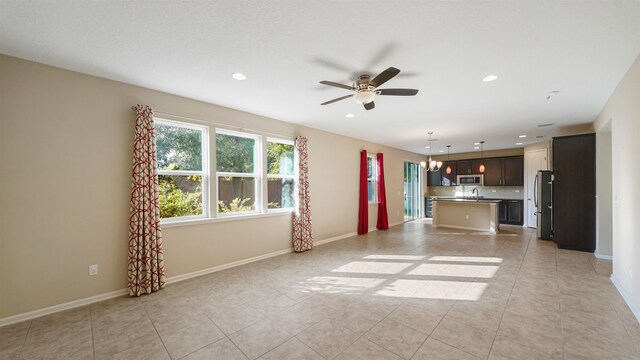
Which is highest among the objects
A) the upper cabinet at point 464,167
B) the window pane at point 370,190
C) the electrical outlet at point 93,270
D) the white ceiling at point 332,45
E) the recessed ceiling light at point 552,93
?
the white ceiling at point 332,45

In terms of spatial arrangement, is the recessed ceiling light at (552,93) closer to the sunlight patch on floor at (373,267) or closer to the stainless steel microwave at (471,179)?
the sunlight patch on floor at (373,267)

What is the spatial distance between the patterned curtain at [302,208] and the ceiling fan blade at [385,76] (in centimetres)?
263

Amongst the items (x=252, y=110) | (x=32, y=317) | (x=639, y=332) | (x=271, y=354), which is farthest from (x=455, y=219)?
(x=32, y=317)

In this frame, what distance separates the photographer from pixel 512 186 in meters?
8.48

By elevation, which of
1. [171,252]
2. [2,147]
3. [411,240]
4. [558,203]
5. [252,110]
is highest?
[252,110]

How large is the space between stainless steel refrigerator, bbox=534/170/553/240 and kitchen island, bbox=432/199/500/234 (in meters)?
0.97

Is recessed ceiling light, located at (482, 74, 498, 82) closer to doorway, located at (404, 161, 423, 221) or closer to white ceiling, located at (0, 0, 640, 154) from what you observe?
white ceiling, located at (0, 0, 640, 154)

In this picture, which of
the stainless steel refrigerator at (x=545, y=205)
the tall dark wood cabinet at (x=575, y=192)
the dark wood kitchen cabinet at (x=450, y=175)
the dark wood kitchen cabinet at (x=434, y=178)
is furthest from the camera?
the dark wood kitchen cabinet at (x=434, y=178)

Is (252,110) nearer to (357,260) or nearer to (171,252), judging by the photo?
(171,252)

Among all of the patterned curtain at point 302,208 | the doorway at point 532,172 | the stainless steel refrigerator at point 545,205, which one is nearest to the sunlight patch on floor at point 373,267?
the patterned curtain at point 302,208

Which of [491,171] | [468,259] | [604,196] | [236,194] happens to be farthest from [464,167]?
[236,194]

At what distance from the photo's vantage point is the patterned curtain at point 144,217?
3031 mm

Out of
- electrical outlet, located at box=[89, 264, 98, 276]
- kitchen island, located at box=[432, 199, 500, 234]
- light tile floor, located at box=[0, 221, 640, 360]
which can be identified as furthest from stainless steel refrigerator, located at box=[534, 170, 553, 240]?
electrical outlet, located at box=[89, 264, 98, 276]

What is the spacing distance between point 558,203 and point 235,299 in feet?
20.9
